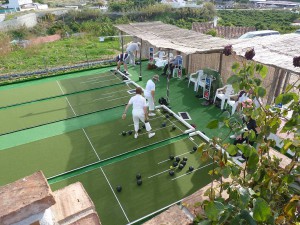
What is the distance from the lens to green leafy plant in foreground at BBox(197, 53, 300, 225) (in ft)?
5.31

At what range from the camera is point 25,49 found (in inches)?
824

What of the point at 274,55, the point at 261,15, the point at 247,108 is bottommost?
the point at 261,15

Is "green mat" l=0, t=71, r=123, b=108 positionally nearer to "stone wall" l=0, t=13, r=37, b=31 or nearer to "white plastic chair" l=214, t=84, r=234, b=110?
"white plastic chair" l=214, t=84, r=234, b=110

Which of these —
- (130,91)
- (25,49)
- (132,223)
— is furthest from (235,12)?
(132,223)

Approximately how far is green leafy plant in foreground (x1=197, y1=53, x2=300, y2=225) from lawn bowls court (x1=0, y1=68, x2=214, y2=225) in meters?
4.09

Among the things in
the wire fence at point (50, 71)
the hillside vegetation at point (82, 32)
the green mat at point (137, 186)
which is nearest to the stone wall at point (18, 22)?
the hillside vegetation at point (82, 32)

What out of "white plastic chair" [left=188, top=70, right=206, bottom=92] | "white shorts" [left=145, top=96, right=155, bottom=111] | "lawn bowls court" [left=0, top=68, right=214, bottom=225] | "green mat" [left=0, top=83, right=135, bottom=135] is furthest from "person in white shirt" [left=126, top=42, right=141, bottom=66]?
"white shorts" [left=145, top=96, right=155, bottom=111]

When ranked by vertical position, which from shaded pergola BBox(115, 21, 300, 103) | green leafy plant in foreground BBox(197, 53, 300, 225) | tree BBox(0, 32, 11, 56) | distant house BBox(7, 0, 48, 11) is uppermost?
green leafy plant in foreground BBox(197, 53, 300, 225)

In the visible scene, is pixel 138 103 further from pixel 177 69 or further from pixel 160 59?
pixel 160 59

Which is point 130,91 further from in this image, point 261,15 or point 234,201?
point 261,15

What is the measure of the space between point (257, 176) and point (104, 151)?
676 cm

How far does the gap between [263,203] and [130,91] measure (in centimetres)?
1139

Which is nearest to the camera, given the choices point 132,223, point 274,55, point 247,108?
point 247,108

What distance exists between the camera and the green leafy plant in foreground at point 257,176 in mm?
1619
